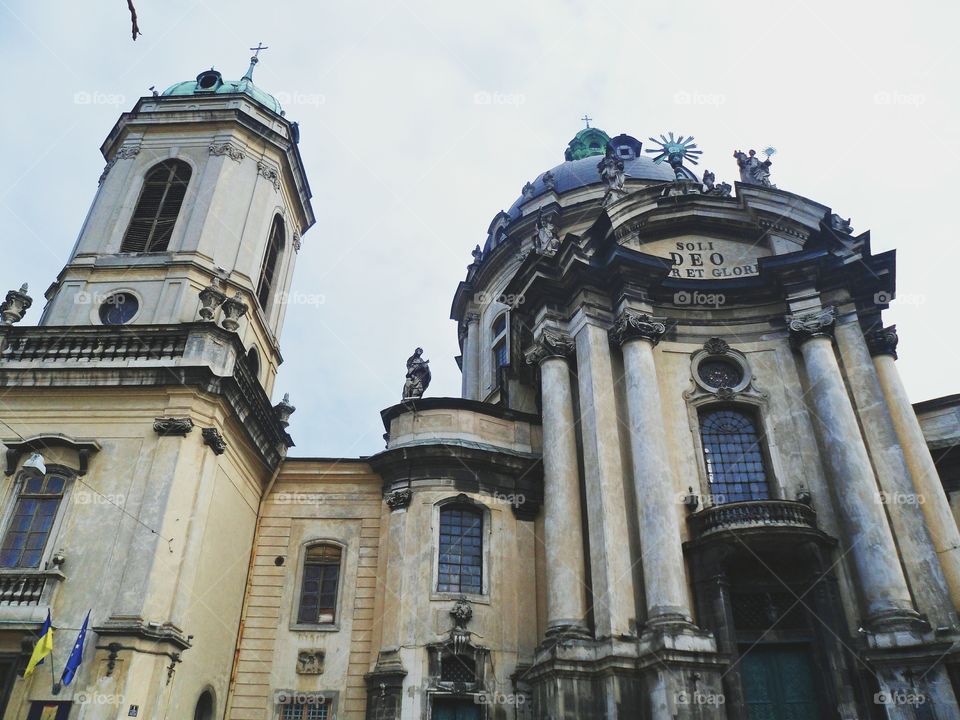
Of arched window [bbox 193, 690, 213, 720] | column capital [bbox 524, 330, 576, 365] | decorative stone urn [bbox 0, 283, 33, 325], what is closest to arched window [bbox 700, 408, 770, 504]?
column capital [bbox 524, 330, 576, 365]

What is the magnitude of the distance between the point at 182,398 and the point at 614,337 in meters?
10.5

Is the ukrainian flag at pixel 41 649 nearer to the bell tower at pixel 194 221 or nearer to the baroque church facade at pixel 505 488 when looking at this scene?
the baroque church facade at pixel 505 488

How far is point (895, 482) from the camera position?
1669 centimetres

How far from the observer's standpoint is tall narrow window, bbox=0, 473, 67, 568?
14.3 m

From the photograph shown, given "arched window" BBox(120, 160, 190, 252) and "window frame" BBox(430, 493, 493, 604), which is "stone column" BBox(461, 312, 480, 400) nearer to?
"window frame" BBox(430, 493, 493, 604)

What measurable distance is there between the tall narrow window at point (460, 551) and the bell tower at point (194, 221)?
712 centimetres

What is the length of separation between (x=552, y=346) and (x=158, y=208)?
11794mm

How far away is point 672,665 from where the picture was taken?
1395cm

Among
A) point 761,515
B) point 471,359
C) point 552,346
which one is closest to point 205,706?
point 552,346

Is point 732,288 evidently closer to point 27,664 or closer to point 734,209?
point 734,209

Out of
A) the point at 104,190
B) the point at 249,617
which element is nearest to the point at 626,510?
the point at 249,617

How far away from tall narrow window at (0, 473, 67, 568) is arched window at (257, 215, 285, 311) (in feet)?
27.1

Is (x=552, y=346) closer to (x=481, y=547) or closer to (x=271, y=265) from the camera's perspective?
(x=481, y=547)

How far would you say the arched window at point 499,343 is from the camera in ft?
93.9
